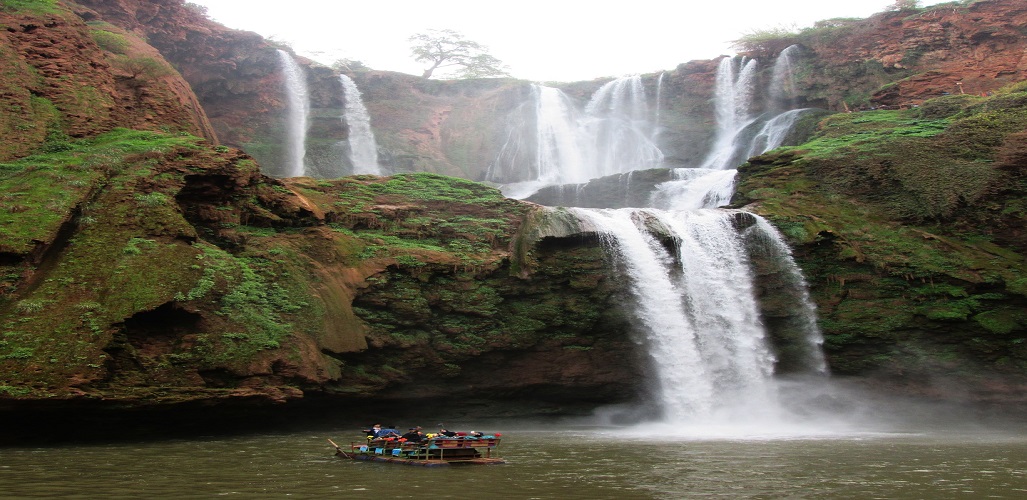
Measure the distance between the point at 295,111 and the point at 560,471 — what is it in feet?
101

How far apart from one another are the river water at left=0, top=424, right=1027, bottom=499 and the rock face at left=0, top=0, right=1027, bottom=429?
1886mm

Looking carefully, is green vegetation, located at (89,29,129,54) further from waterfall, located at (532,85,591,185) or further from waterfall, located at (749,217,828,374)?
waterfall, located at (749,217,828,374)

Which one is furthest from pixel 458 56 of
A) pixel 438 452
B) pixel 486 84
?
pixel 438 452

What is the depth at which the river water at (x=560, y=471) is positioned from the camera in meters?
8.72

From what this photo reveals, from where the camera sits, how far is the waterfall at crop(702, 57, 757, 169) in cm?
3472

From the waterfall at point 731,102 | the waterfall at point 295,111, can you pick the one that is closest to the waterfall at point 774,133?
the waterfall at point 731,102

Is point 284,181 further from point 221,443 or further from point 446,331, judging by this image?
point 221,443

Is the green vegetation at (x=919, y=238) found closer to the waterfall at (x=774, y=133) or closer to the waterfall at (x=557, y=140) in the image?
the waterfall at (x=774, y=133)

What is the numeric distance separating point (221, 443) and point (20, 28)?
1480 centimetres

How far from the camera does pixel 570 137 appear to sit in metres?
39.4

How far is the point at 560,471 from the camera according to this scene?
34.9 ft

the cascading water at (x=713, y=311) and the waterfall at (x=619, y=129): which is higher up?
the waterfall at (x=619, y=129)

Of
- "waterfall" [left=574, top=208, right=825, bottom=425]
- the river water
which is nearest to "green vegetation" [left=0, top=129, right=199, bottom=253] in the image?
the river water

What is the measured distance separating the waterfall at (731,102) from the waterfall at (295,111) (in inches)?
802
